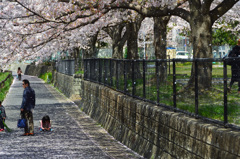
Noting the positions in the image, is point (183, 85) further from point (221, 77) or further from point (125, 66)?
point (125, 66)

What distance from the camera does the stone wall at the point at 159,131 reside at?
729 cm

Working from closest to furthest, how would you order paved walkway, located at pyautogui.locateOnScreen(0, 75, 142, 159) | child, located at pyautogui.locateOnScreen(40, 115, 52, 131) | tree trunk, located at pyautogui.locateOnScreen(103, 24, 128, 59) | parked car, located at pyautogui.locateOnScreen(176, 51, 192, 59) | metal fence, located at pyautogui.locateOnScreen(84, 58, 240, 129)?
metal fence, located at pyautogui.locateOnScreen(84, 58, 240, 129)
paved walkway, located at pyautogui.locateOnScreen(0, 75, 142, 159)
child, located at pyautogui.locateOnScreen(40, 115, 52, 131)
tree trunk, located at pyautogui.locateOnScreen(103, 24, 128, 59)
parked car, located at pyautogui.locateOnScreen(176, 51, 192, 59)

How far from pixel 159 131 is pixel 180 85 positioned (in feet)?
Answer: 3.85

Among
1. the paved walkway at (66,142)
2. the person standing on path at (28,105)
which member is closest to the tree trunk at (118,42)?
the paved walkway at (66,142)

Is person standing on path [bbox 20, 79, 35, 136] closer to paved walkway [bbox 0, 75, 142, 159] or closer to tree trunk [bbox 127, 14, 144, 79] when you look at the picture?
paved walkway [bbox 0, 75, 142, 159]

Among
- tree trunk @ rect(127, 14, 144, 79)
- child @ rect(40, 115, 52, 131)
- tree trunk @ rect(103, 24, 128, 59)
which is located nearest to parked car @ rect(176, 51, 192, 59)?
tree trunk @ rect(103, 24, 128, 59)

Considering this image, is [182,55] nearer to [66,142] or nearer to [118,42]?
[118,42]

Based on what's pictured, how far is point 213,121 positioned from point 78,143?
630 cm

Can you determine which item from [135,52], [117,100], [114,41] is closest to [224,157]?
[117,100]

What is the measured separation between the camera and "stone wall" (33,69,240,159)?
23.9 feet

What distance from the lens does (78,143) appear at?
44.9 ft

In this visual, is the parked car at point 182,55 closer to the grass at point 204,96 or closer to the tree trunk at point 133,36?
the tree trunk at point 133,36

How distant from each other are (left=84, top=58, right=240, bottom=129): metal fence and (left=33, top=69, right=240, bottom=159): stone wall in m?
0.18

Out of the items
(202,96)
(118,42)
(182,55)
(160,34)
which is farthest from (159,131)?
(182,55)
